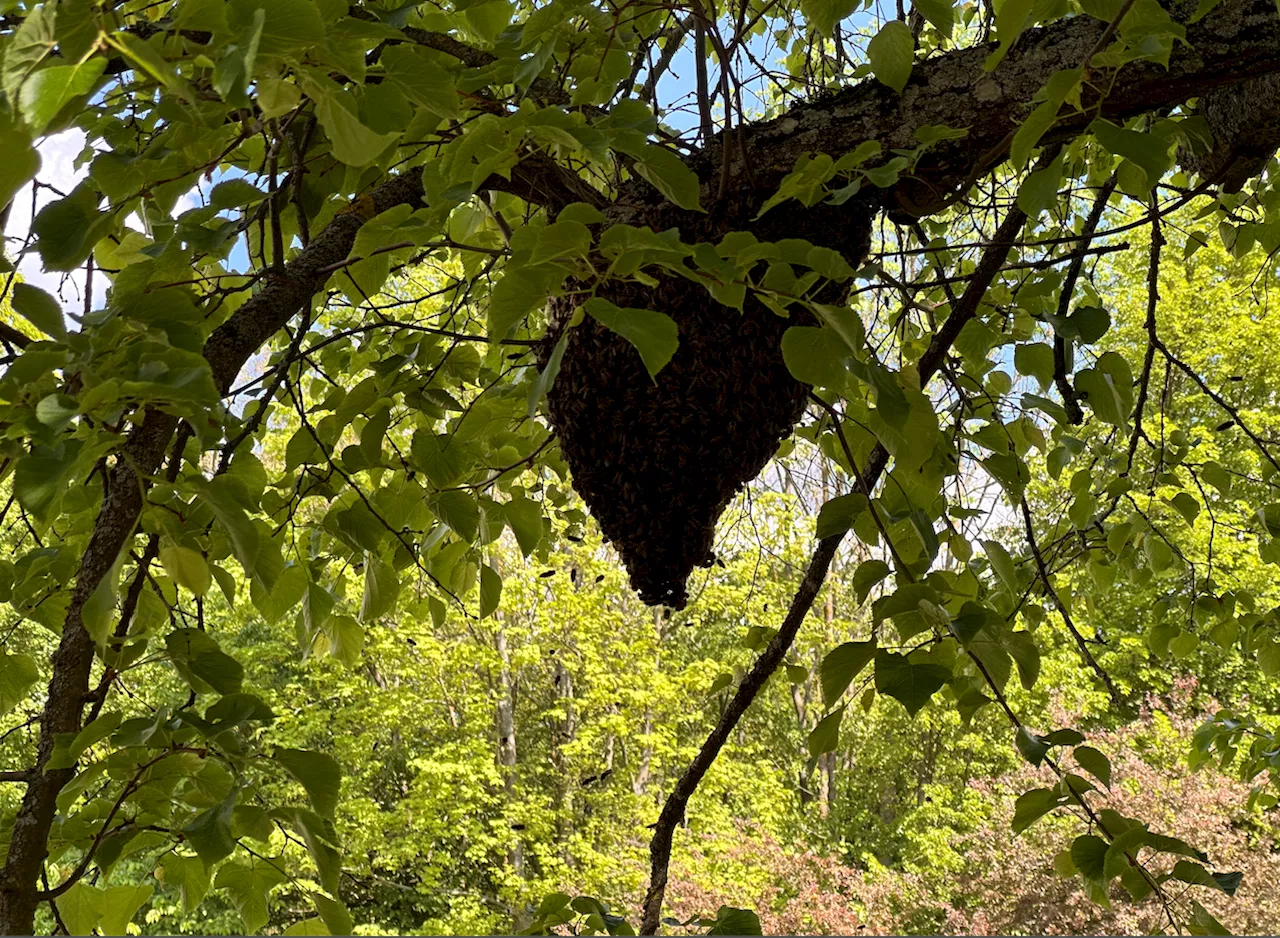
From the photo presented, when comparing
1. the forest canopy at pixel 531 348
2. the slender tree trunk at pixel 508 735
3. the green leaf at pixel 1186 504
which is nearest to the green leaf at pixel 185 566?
the forest canopy at pixel 531 348

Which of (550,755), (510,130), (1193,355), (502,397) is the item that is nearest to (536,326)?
(502,397)

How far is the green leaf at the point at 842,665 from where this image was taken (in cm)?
74

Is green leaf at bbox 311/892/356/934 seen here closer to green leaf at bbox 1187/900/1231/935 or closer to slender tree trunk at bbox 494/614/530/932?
green leaf at bbox 1187/900/1231/935

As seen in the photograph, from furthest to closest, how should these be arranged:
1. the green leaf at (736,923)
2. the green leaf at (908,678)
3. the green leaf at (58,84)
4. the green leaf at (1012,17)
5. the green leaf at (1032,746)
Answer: the green leaf at (736,923) < the green leaf at (1032,746) < the green leaf at (908,678) < the green leaf at (1012,17) < the green leaf at (58,84)

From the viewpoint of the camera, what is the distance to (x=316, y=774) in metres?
0.76

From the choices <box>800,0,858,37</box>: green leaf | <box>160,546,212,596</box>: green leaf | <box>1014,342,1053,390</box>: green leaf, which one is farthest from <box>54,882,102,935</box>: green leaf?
<box>1014,342,1053,390</box>: green leaf

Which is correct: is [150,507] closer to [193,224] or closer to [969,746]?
[193,224]

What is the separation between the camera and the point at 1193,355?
9.53 metres

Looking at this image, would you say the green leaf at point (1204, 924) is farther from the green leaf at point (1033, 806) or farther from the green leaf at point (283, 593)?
the green leaf at point (283, 593)

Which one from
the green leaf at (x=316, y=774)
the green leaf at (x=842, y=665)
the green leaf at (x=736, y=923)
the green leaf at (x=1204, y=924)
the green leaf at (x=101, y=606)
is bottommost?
the green leaf at (x=736, y=923)

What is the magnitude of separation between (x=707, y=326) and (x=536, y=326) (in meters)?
1.18

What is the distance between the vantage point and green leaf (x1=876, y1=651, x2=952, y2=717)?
2.33 feet

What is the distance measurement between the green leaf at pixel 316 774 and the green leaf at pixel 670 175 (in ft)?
1.65

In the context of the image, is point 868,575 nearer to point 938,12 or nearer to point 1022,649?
point 1022,649
